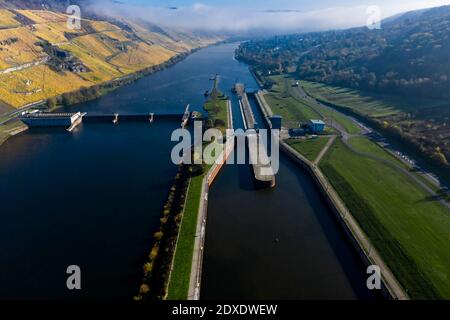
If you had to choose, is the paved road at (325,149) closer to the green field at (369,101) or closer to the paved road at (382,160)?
the paved road at (382,160)

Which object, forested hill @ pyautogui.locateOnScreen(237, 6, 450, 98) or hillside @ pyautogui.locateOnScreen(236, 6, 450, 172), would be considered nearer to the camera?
hillside @ pyautogui.locateOnScreen(236, 6, 450, 172)

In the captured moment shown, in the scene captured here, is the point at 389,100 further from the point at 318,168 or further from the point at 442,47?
the point at 318,168

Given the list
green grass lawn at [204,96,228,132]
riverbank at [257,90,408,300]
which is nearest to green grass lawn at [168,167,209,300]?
riverbank at [257,90,408,300]

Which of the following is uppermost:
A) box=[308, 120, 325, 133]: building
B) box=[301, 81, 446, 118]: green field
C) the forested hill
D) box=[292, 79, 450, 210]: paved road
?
the forested hill

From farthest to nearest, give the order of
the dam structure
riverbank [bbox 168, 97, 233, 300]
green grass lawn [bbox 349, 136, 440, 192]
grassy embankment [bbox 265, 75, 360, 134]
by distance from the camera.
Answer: grassy embankment [bbox 265, 75, 360, 134] → green grass lawn [bbox 349, 136, 440, 192] → the dam structure → riverbank [bbox 168, 97, 233, 300]

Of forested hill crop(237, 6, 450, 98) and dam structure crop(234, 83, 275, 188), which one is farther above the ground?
forested hill crop(237, 6, 450, 98)

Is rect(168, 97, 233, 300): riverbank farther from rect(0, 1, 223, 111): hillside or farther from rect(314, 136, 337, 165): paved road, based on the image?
rect(0, 1, 223, 111): hillside

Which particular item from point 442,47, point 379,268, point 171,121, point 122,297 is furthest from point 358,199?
point 442,47
